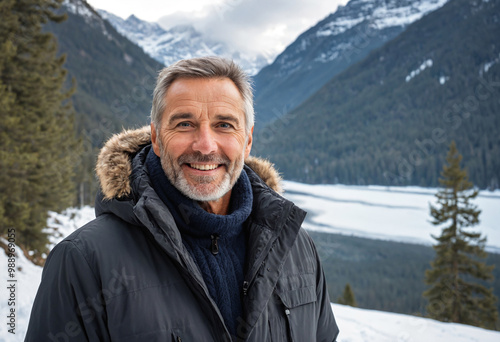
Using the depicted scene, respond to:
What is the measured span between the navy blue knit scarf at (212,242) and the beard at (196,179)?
1.6 inches

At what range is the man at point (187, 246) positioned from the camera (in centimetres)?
144

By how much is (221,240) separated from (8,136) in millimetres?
10257

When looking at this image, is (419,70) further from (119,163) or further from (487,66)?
(119,163)

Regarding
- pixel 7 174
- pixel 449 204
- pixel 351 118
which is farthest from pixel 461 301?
pixel 351 118

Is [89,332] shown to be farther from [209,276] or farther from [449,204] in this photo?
[449,204]

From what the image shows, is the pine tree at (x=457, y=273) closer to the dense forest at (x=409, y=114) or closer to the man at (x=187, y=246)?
the man at (x=187, y=246)

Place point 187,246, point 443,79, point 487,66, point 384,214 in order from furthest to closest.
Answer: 1. point 443,79
2. point 487,66
3. point 384,214
4. point 187,246

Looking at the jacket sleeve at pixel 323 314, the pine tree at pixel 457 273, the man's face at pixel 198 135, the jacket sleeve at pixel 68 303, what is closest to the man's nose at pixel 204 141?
the man's face at pixel 198 135

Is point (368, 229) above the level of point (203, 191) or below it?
below

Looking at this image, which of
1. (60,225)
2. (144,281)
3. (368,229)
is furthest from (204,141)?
(368,229)

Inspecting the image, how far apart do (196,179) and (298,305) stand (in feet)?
2.66

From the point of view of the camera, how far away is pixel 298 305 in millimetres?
1871

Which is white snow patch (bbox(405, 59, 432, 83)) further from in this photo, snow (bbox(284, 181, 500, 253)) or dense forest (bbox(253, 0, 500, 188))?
snow (bbox(284, 181, 500, 253))

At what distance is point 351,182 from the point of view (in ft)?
339
